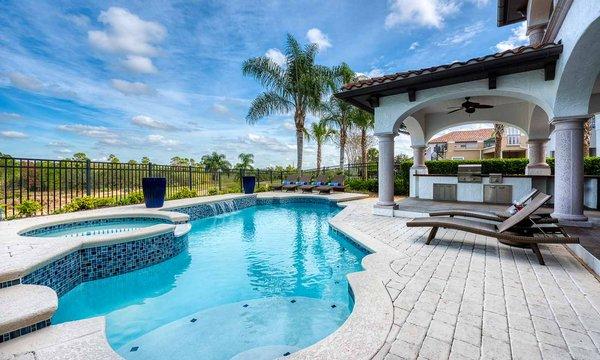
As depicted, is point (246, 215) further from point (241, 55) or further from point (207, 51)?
point (241, 55)

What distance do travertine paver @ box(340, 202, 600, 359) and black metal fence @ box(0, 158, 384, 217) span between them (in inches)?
397

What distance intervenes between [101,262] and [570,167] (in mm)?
9505

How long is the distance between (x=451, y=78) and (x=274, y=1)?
6803 mm

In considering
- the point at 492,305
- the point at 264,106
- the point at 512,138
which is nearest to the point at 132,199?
the point at 264,106

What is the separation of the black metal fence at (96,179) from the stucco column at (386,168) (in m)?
9.36

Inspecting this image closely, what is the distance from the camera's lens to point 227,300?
412 centimetres

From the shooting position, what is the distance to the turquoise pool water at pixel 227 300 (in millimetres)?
3027

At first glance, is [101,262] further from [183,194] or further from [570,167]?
[570,167]

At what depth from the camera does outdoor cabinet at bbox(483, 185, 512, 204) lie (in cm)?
929

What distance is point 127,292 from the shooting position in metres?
4.41

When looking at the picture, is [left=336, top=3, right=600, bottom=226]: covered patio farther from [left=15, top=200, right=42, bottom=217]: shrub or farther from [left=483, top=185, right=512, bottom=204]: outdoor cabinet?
[left=15, top=200, right=42, bottom=217]: shrub

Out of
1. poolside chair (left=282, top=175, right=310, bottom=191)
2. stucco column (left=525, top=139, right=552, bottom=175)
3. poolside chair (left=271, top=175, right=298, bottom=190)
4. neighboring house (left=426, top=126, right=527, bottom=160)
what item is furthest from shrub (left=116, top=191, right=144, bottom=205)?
neighboring house (left=426, top=126, right=527, bottom=160)

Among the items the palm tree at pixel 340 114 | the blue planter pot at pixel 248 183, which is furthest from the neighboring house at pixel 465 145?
the blue planter pot at pixel 248 183

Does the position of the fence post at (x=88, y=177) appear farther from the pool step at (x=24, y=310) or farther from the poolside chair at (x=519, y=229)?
the poolside chair at (x=519, y=229)
